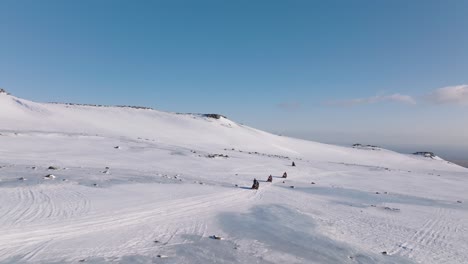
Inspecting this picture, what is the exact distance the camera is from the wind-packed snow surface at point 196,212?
9430mm

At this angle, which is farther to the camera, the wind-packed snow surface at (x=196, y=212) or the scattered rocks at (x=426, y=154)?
the scattered rocks at (x=426, y=154)

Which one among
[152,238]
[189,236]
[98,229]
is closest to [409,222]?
[189,236]

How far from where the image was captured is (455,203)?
62.7 feet

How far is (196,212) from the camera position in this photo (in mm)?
13391

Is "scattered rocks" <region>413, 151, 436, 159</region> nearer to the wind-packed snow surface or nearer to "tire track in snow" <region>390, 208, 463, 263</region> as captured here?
the wind-packed snow surface

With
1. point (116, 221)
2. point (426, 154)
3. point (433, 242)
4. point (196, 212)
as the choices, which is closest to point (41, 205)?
point (116, 221)

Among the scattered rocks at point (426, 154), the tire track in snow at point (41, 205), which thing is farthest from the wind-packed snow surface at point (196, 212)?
the scattered rocks at point (426, 154)

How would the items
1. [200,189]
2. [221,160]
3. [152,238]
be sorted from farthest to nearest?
1. [221,160]
2. [200,189]
3. [152,238]

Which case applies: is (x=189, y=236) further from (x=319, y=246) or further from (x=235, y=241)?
(x=319, y=246)

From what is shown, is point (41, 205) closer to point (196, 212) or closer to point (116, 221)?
point (116, 221)

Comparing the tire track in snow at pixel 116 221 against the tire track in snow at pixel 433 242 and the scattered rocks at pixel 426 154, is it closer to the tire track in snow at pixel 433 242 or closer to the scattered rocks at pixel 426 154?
the tire track in snow at pixel 433 242

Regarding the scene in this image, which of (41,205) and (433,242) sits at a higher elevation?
(41,205)

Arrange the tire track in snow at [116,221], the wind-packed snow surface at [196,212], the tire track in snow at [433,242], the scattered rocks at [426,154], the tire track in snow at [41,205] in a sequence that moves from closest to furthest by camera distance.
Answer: the tire track in snow at [116,221]
the wind-packed snow surface at [196,212]
the tire track in snow at [433,242]
the tire track in snow at [41,205]
the scattered rocks at [426,154]

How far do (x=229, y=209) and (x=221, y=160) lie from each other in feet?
48.8
